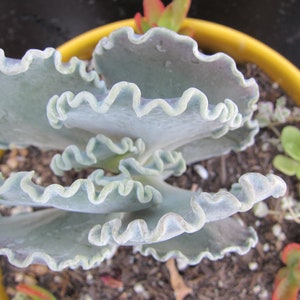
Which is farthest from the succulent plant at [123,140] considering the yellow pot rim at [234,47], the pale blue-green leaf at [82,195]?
the yellow pot rim at [234,47]

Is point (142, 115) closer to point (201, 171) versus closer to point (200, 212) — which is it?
point (200, 212)

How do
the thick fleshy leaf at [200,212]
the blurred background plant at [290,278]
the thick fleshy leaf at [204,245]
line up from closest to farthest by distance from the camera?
the thick fleshy leaf at [200,212] → the thick fleshy leaf at [204,245] → the blurred background plant at [290,278]

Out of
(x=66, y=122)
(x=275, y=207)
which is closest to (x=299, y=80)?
(x=275, y=207)

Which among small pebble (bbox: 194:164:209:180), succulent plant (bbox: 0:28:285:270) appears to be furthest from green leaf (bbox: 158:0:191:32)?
small pebble (bbox: 194:164:209:180)

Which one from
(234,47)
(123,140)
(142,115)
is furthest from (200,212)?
(234,47)

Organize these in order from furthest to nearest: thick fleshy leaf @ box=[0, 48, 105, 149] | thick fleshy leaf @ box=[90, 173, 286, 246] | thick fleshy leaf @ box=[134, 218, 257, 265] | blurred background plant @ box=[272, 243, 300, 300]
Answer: blurred background plant @ box=[272, 243, 300, 300] → thick fleshy leaf @ box=[134, 218, 257, 265] → thick fleshy leaf @ box=[0, 48, 105, 149] → thick fleshy leaf @ box=[90, 173, 286, 246]

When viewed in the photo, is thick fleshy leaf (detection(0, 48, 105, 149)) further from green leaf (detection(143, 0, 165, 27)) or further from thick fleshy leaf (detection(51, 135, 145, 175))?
green leaf (detection(143, 0, 165, 27))

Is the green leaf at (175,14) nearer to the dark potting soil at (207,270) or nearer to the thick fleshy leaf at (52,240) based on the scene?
the dark potting soil at (207,270)
